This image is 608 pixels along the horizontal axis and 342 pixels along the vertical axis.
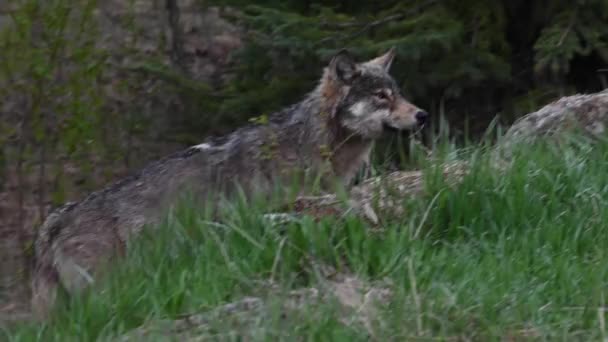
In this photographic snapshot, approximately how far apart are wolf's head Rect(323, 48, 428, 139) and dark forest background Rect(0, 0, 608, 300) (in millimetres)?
617

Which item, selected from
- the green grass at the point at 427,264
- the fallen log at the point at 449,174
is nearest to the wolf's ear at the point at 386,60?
the fallen log at the point at 449,174

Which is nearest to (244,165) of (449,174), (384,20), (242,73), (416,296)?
(449,174)

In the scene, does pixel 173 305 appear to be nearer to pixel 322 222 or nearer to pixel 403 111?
pixel 322 222

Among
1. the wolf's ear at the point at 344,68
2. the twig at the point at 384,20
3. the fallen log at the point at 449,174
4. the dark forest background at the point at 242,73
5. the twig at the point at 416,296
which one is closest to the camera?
the twig at the point at 416,296

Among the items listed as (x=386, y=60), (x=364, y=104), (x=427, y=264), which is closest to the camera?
(x=427, y=264)

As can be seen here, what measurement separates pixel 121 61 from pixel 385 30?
272 cm

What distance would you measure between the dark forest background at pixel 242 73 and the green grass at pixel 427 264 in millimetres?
2611

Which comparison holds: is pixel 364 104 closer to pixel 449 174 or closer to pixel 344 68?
pixel 344 68

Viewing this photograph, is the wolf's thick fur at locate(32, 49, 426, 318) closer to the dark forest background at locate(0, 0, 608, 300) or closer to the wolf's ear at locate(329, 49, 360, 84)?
the wolf's ear at locate(329, 49, 360, 84)

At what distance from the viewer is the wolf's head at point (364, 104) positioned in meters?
8.22

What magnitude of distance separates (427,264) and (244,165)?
8.16 ft

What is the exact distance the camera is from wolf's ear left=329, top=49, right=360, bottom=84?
26.7 ft

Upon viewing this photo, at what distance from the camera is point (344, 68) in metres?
8.20

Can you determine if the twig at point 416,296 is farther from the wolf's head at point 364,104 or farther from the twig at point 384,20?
the twig at point 384,20
